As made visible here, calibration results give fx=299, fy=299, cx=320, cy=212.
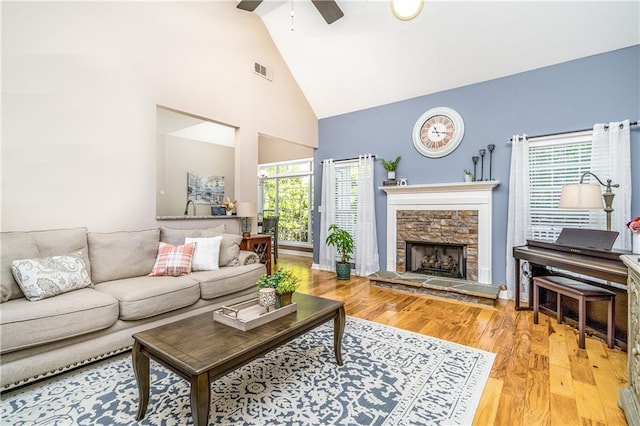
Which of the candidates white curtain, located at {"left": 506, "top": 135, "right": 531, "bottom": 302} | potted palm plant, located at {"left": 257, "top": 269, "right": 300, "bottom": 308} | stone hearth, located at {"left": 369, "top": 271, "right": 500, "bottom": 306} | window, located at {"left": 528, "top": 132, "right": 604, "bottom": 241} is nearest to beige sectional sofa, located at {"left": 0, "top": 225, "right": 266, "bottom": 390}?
potted palm plant, located at {"left": 257, "top": 269, "right": 300, "bottom": 308}

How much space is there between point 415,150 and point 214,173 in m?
4.41

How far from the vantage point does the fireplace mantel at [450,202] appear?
430cm

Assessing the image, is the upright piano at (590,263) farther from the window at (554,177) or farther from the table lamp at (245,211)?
the table lamp at (245,211)

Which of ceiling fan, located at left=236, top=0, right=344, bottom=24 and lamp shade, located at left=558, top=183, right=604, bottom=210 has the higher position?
ceiling fan, located at left=236, top=0, right=344, bottom=24

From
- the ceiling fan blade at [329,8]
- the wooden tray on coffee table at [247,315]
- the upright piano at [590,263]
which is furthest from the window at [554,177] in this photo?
the wooden tray on coffee table at [247,315]

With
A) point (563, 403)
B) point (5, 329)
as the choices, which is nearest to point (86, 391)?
point (5, 329)

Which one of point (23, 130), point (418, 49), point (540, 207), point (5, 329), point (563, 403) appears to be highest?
point (418, 49)

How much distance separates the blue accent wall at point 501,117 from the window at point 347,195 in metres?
0.28

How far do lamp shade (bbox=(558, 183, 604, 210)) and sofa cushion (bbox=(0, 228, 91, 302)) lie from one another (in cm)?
478

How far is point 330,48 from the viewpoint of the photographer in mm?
4742

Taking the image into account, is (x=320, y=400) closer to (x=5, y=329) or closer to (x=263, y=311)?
(x=263, y=311)

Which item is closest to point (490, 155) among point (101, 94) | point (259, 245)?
point (259, 245)

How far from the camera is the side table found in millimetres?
4215

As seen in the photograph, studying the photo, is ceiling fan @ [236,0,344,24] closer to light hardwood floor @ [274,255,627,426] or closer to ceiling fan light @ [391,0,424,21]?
ceiling fan light @ [391,0,424,21]
